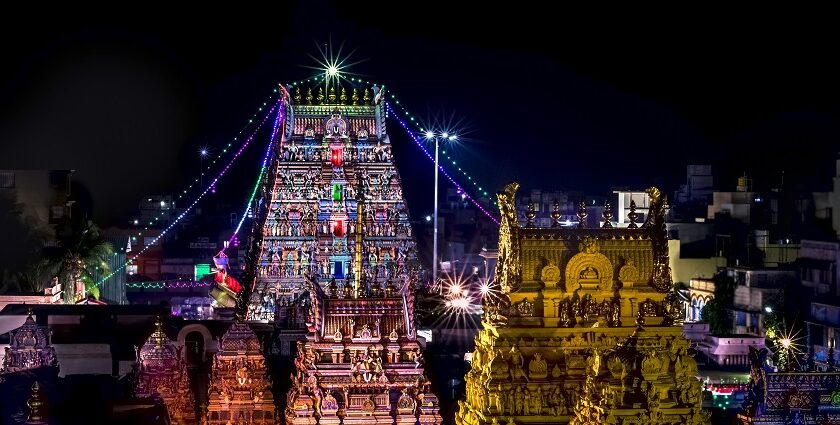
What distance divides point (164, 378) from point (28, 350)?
3598 millimetres

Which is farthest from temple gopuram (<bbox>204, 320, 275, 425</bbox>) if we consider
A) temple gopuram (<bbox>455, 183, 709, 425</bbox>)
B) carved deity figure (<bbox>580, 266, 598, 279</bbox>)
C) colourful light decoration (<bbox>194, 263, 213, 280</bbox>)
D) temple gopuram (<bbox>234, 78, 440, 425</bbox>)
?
colourful light decoration (<bbox>194, 263, 213, 280</bbox>)

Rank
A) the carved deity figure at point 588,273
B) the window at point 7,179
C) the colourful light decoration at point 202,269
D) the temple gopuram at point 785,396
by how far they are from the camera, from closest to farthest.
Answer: the temple gopuram at point 785,396 < the carved deity figure at point 588,273 < the window at point 7,179 < the colourful light decoration at point 202,269

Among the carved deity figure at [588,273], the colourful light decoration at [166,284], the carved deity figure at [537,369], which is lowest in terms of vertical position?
the carved deity figure at [537,369]

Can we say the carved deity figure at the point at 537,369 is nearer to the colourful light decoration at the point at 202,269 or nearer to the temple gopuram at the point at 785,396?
the temple gopuram at the point at 785,396

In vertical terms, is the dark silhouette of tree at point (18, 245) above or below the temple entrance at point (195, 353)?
above

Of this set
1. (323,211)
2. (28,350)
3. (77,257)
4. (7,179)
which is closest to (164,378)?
(28,350)

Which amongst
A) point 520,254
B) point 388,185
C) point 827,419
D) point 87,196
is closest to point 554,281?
point 520,254

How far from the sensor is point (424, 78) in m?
75.5

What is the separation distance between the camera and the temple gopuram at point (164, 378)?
2723 centimetres

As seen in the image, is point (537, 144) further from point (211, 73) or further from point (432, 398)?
point (432, 398)

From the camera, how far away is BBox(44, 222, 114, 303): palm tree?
151 feet

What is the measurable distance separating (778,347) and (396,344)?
6.58 metres

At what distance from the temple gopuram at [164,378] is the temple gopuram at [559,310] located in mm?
7374

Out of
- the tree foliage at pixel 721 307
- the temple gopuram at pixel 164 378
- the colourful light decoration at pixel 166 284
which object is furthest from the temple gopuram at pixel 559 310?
the colourful light decoration at pixel 166 284
